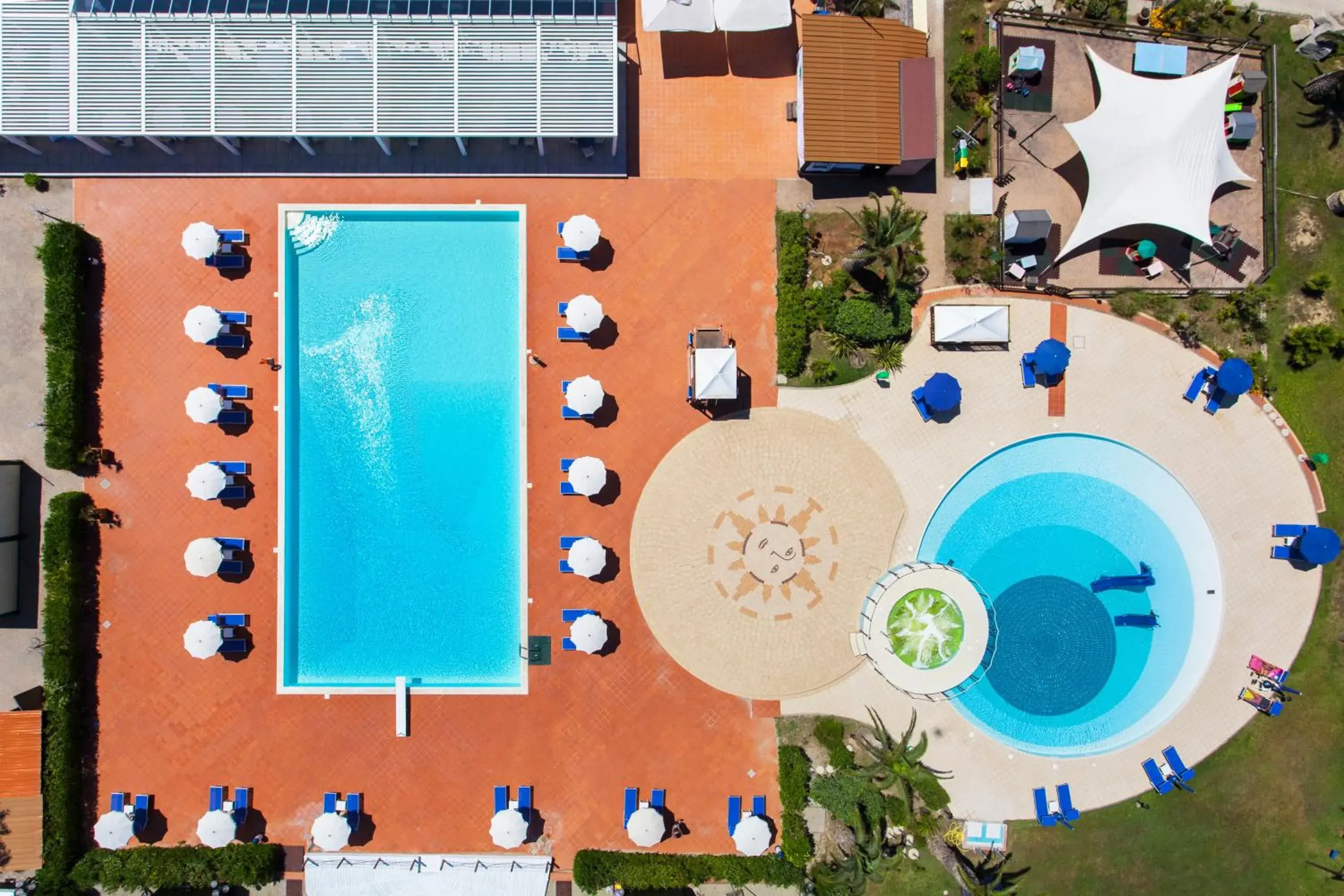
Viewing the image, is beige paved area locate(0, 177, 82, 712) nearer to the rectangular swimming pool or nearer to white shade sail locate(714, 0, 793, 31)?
the rectangular swimming pool

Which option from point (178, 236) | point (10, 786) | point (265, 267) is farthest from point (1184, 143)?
point (10, 786)

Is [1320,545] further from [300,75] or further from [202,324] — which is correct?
[202,324]

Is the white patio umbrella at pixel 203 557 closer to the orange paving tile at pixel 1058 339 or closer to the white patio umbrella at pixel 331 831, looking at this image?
the white patio umbrella at pixel 331 831

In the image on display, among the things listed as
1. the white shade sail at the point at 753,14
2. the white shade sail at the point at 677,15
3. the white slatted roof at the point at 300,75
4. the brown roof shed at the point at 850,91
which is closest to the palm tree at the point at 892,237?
the brown roof shed at the point at 850,91

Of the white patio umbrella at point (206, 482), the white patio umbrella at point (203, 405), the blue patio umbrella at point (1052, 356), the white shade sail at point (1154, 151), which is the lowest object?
the white patio umbrella at point (206, 482)

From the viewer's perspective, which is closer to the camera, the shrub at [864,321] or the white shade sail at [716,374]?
the white shade sail at [716,374]

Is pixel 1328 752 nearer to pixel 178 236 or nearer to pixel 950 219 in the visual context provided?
pixel 950 219
